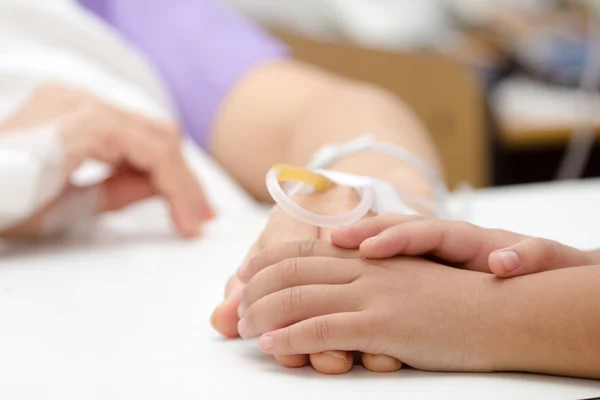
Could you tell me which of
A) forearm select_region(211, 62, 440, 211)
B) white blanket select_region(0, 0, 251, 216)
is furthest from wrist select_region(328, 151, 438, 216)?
white blanket select_region(0, 0, 251, 216)

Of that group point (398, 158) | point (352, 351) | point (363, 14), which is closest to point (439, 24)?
point (363, 14)

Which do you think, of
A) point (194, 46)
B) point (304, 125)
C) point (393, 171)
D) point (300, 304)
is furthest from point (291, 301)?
point (194, 46)

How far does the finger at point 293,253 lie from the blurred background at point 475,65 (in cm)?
103

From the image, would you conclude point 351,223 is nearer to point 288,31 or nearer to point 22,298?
point 22,298

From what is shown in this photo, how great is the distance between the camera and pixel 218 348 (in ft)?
1.46

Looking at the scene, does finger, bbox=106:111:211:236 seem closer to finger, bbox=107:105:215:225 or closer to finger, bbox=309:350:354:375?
finger, bbox=107:105:215:225

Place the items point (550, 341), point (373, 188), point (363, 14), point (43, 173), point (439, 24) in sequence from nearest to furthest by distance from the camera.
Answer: point (550, 341) < point (373, 188) < point (43, 173) < point (363, 14) < point (439, 24)

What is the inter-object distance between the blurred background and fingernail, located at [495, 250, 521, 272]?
1.04 m

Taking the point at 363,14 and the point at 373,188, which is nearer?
the point at 373,188

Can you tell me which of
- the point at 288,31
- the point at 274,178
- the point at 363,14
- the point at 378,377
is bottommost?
the point at 378,377

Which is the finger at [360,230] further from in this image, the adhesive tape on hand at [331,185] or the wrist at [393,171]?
the wrist at [393,171]

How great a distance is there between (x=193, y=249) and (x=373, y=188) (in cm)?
23

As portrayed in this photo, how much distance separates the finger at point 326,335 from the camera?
395mm

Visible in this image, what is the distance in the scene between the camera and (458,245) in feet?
1.45
